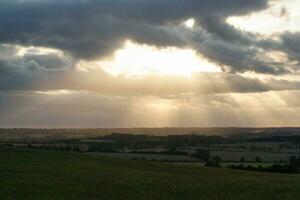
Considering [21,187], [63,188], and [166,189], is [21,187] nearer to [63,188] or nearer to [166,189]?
[63,188]

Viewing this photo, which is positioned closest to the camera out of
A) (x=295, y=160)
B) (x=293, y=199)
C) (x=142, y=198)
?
(x=142, y=198)

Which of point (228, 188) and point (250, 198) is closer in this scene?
point (250, 198)

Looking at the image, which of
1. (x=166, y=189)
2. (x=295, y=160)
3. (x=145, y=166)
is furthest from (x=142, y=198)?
(x=295, y=160)

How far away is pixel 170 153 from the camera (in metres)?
143

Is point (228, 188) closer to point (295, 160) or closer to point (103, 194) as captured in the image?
point (103, 194)

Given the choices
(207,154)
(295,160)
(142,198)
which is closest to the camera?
(142,198)

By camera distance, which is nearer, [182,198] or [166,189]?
[182,198]

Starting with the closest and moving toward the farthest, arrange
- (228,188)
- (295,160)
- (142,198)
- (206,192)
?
1. (142,198)
2. (206,192)
3. (228,188)
4. (295,160)

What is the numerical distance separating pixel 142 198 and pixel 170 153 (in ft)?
376

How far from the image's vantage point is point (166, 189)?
112 feet

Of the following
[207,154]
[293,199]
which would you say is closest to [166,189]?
[293,199]

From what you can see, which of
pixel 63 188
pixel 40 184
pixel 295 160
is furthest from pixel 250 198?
pixel 295 160

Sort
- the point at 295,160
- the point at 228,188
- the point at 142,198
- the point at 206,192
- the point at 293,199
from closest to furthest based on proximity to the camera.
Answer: the point at 142,198 < the point at 293,199 < the point at 206,192 < the point at 228,188 < the point at 295,160

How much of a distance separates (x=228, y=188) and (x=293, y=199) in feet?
20.2
